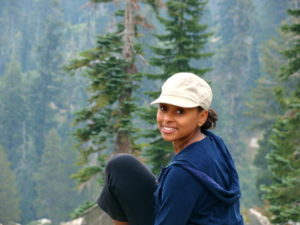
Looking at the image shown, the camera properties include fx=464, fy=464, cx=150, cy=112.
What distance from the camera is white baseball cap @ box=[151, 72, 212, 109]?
7.84 feet

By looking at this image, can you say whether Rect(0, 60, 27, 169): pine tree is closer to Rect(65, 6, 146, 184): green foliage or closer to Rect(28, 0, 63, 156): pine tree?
Rect(28, 0, 63, 156): pine tree

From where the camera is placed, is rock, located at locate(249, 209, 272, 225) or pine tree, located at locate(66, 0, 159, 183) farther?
rock, located at locate(249, 209, 272, 225)

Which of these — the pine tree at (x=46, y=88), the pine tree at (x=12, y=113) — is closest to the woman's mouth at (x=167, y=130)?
the pine tree at (x=12, y=113)

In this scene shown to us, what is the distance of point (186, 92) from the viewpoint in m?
2.39

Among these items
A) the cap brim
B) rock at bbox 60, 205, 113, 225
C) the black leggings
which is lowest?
rock at bbox 60, 205, 113, 225

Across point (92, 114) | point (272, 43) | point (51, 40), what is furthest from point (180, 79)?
point (51, 40)

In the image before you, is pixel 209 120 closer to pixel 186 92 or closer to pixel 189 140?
pixel 189 140

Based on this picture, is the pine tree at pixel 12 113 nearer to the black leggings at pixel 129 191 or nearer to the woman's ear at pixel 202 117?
the black leggings at pixel 129 191

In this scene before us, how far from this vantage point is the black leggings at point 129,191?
9.39ft

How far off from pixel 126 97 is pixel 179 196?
12016 mm

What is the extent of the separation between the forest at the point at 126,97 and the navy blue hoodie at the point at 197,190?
5855 mm

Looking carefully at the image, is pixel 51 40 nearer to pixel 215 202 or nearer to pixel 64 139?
pixel 64 139

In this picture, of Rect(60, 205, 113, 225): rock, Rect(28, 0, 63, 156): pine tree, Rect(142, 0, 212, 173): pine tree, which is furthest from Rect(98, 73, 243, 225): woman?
Rect(28, 0, 63, 156): pine tree

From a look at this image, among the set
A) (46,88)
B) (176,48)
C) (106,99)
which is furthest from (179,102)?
(46,88)
